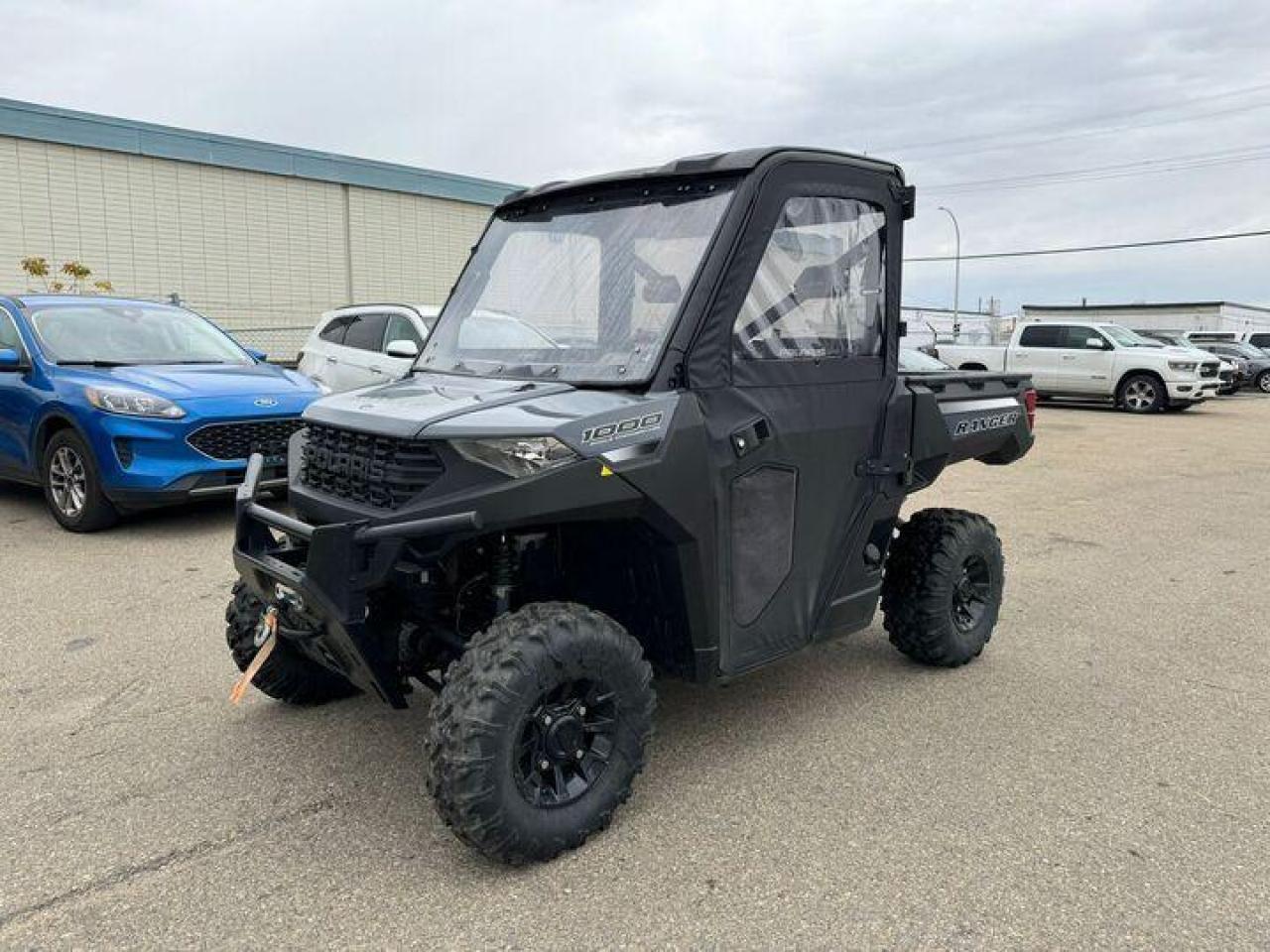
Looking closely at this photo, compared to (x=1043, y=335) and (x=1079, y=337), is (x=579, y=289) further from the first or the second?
(x=1043, y=335)

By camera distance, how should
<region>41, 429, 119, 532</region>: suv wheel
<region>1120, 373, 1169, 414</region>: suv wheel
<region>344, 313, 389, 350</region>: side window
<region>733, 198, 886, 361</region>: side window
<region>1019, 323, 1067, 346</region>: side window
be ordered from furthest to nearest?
<region>1019, 323, 1067, 346</region>: side window
<region>1120, 373, 1169, 414</region>: suv wheel
<region>344, 313, 389, 350</region>: side window
<region>41, 429, 119, 532</region>: suv wheel
<region>733, 198, 886, 361</region>: side window

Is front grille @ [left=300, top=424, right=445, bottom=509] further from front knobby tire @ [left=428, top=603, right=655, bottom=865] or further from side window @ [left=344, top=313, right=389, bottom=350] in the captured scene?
side window @ [left=344, top=313, right=389, bottom=350]

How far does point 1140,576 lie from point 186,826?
5734 millimetres

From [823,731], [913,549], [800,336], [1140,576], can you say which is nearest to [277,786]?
[823,731]

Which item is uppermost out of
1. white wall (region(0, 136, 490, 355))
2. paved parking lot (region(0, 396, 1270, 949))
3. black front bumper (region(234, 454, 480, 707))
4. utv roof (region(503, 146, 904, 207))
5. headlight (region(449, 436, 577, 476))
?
white wall (region(0, 136, 490, 355))

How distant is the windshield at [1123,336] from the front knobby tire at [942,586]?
17692mm

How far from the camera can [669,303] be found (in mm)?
3127

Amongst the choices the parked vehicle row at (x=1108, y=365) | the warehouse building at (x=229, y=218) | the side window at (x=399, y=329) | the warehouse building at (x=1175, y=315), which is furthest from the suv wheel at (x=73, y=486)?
the warehouse building at (x=1175, y=315)

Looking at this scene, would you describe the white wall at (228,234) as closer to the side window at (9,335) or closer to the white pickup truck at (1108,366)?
the side window at (9,335)

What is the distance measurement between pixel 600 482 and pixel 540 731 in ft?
2.47

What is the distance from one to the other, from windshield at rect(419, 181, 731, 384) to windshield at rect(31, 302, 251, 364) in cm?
472

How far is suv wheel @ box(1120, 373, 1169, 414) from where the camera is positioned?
63.6 feet

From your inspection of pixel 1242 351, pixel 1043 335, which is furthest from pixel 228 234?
pixel 1242 351

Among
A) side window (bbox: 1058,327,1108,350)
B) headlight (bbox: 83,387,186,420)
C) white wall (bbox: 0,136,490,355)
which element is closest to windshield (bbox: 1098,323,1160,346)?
side window (bbox: 1058,327,1108,350)
